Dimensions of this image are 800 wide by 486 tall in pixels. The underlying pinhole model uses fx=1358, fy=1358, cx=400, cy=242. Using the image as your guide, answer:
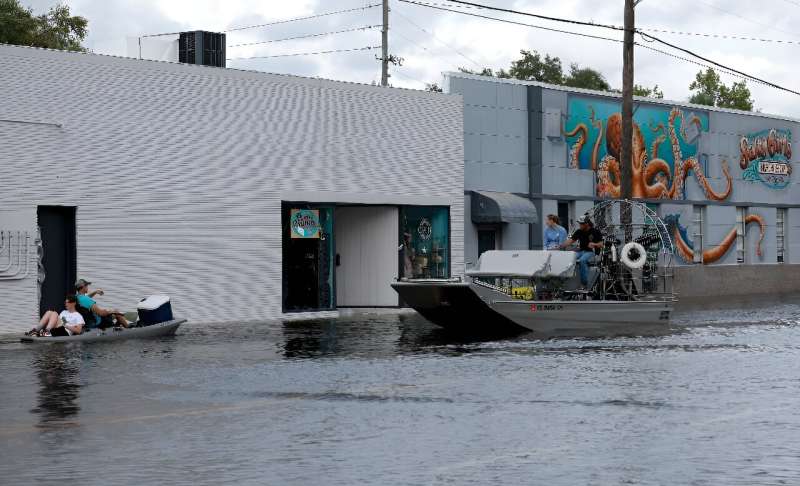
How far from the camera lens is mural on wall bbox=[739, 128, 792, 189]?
48.0 metres

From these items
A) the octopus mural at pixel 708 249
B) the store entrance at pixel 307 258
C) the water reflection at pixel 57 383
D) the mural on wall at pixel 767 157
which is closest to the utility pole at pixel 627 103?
the store entrance at pixel 307 258

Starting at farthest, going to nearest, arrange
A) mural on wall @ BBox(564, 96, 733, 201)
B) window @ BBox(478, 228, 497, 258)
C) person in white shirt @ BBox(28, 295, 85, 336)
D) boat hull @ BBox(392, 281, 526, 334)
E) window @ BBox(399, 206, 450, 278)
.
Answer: mural on wall @ BBox(564, 96, 733, 201), window @ BBox(478, 228, 497, 258), window @ BBox(399, 206, 450, 278), boat hull @ BBox(392, 281, 526, 334), person in white shirt @ BBox(28, 295, 85, 336)

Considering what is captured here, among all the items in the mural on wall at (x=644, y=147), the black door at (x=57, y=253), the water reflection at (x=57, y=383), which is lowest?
the water reflection at (x=57, y=383)

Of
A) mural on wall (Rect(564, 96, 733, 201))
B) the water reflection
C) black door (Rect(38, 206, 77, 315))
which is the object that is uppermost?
mural on wall (Rect(564, 96, 733, 201))

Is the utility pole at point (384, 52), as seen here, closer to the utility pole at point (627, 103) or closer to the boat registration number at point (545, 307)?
the utility pole at point (627, 103)

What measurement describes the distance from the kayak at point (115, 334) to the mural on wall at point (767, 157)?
28.2 metres

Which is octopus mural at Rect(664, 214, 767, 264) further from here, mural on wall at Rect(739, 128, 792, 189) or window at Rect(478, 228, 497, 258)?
window at Rect(478, 228, 497, 258)

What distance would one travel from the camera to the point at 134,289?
28906 mm

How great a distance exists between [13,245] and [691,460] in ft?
63.7

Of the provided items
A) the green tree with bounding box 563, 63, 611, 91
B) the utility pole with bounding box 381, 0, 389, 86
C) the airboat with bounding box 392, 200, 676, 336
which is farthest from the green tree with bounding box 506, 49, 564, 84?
the airboat with bounding box 392, 200, 676, 336

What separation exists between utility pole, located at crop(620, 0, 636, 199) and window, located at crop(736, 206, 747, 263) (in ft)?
51.6

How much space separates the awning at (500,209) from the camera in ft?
120

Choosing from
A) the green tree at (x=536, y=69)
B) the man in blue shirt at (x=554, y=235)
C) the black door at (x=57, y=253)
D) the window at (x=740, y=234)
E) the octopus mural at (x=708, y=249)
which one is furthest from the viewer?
the green tree at (x=536, y=69)

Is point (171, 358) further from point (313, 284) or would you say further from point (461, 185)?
point (461, 185)
